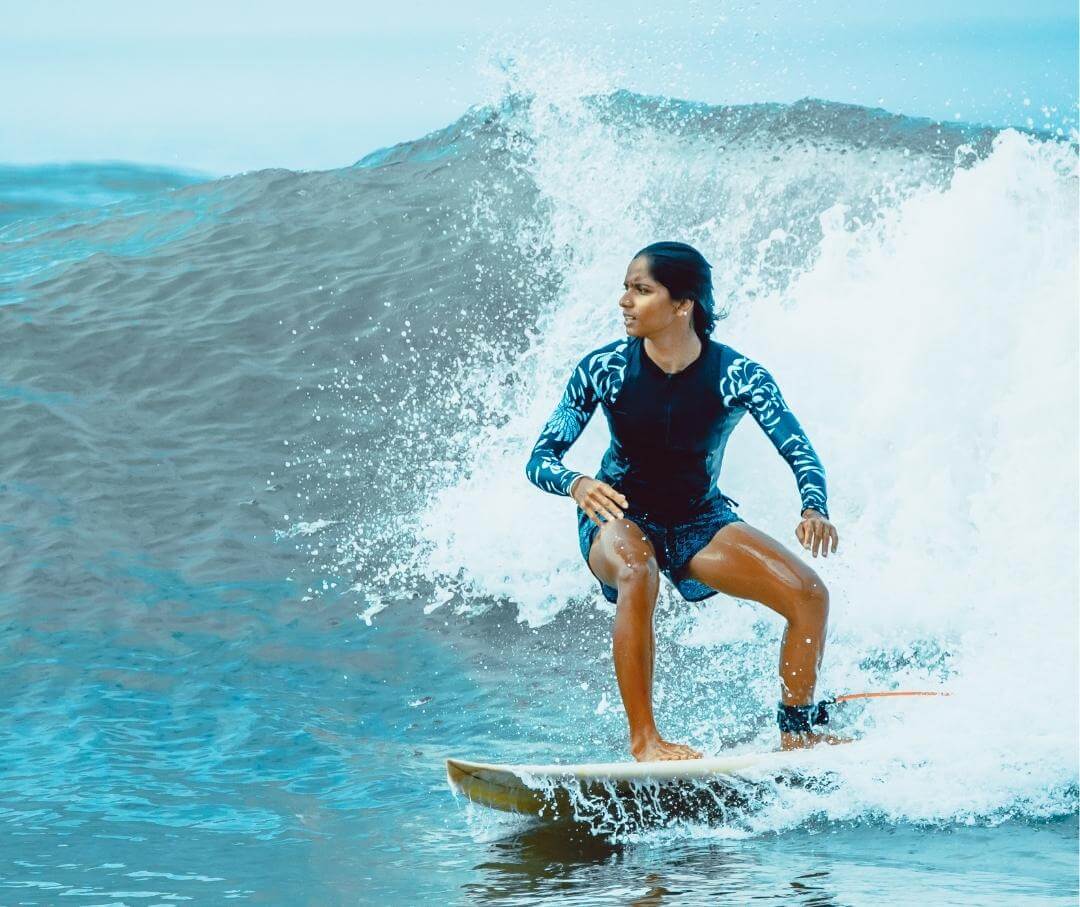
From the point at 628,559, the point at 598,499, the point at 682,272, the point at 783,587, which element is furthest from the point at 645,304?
the point at 783,587

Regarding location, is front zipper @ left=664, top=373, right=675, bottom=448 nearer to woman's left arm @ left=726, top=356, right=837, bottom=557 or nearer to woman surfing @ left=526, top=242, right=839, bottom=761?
woman surfing @ left=526, top=242, right=839, bottom=761

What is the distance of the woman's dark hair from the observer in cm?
483

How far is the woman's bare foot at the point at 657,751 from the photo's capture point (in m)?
4.59

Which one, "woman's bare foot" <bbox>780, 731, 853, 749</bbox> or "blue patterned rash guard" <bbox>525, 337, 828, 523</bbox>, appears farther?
"blue patterned rash guard" <bbox>525, 337, 828, 523</bbox>

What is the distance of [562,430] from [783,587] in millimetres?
944

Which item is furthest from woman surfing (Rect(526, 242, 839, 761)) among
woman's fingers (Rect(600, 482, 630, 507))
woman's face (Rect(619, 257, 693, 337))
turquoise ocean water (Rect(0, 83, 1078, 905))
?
turquoise ocean water (Rect(0, 83, 1078, 905))

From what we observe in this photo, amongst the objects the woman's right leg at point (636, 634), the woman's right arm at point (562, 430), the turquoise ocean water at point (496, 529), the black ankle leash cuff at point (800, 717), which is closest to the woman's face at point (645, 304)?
the woman's right arm at point (562, 430)

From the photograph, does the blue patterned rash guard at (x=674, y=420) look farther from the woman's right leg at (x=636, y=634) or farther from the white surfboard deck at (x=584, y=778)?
the white surfboard deck at (x=584, y=778)

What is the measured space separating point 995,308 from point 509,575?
3.61 metres

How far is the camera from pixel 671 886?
13.4 feet

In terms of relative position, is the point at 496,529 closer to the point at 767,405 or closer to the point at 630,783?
the point at 767,405

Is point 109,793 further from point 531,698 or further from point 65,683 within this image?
point 531,698

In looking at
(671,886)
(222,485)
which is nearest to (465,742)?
(671,886)

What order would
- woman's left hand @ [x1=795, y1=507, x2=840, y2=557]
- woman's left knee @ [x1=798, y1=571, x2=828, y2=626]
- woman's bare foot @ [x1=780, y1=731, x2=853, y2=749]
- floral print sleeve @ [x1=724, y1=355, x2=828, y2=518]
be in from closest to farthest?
woman's left hand @ [x1=795, y1=507, x2=840, y2=557] < woman's left knee @ [x1=798, y1=571, x2=828, y2=626] < woman's bare foot @ [x1=780, y1=731, x2=853, y2=749] < floral print sleeve @ [x1=724, y1=355, x2=828, y2=518]
